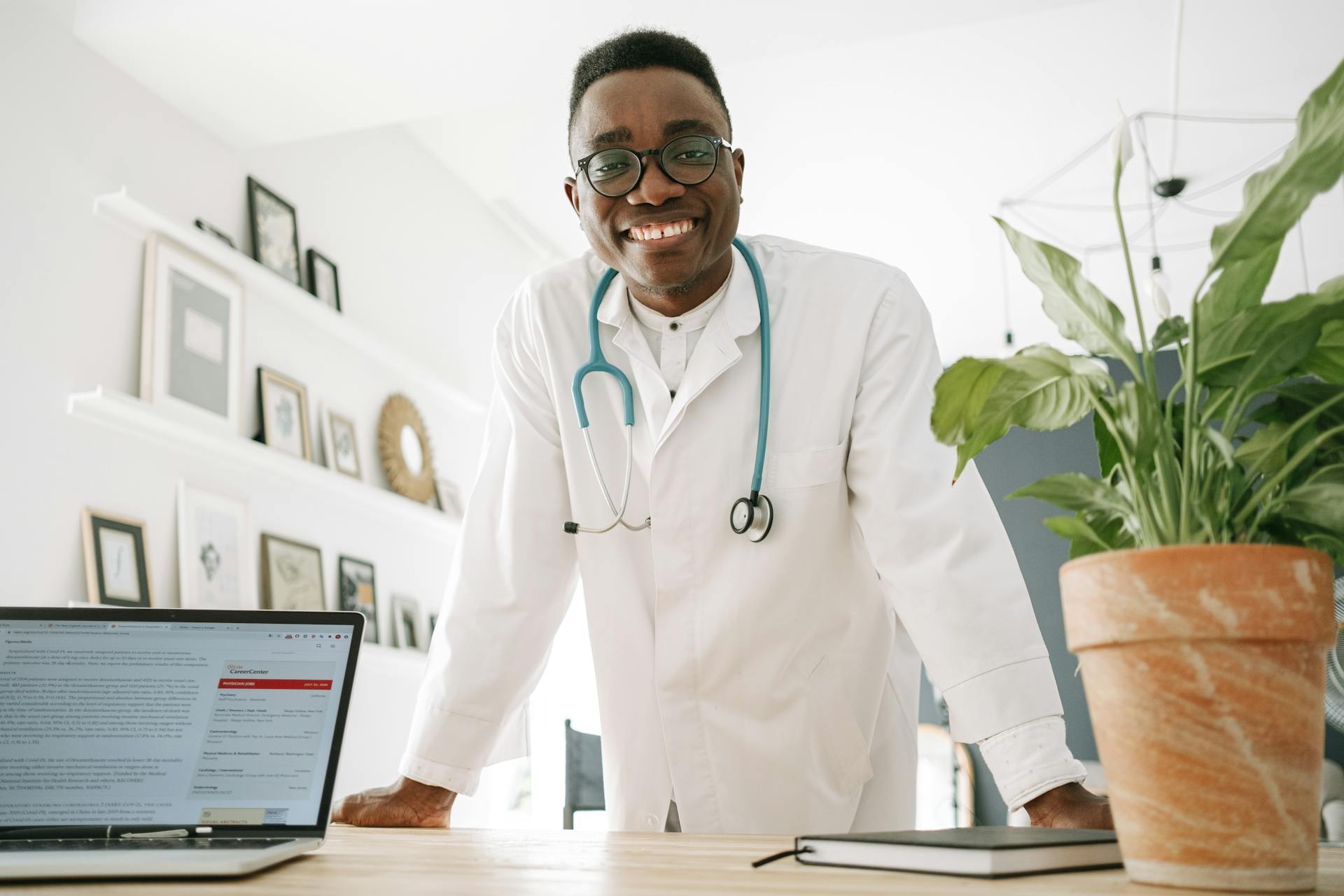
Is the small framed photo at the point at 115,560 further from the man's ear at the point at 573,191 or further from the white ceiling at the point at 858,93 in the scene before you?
the man's ear at the point at 573,191

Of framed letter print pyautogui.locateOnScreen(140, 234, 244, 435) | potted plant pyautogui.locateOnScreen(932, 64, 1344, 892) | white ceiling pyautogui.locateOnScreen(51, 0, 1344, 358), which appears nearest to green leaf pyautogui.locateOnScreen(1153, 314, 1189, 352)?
potted plant pyautogui.locateOnScreen(932, 64, 1344, 892)

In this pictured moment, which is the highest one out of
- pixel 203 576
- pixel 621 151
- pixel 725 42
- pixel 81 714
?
pixel 725 42

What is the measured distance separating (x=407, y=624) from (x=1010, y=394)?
11.6 ft

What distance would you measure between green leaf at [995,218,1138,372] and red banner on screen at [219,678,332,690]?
26.1 inches

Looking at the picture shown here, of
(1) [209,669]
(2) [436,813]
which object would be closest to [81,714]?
(1) [209,669]

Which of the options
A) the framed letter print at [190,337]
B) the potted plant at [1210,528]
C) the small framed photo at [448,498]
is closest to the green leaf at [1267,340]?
the potted plant at [1210,528]

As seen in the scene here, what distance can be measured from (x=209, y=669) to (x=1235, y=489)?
2.57 feet

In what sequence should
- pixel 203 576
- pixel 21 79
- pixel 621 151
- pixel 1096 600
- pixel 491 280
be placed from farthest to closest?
pixel 491 280 < pixel 203 576 < pixel 21 79 < pixel 621 151 < pixel 1096 600

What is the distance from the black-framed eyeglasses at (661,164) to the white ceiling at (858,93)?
5.20 feet

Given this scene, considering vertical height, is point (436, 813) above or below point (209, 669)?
below

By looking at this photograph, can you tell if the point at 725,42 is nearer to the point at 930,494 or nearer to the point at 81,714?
the point at 930,494

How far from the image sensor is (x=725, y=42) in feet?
9.69

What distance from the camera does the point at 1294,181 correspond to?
0.55 meters

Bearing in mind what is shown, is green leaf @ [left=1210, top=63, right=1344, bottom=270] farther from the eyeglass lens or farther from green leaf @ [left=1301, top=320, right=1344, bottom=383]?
the eyeglass lens
